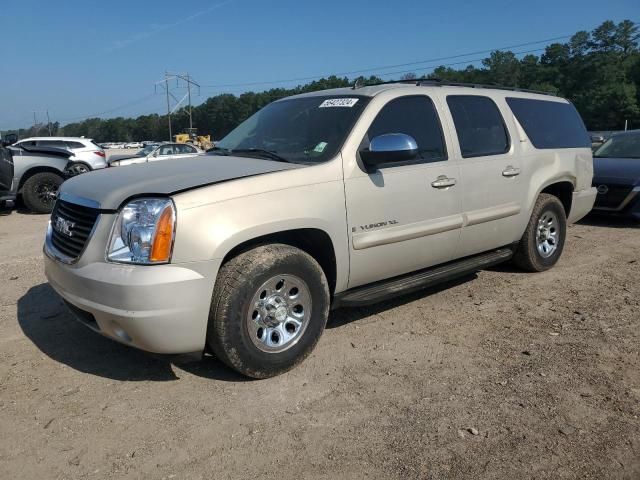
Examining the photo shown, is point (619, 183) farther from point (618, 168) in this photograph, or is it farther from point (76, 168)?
point (76, 168)

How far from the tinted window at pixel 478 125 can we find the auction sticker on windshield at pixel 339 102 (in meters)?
0.95

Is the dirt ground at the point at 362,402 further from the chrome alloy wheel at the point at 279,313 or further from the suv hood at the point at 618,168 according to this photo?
the suv hood at the point at 618,168

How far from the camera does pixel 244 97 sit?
4008 inches

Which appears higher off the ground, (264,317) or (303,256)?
(303,256)

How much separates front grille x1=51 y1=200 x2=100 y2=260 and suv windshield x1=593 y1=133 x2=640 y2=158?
29.5ft

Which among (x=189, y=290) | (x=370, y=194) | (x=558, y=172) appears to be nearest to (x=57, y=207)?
(x=189, y=290)

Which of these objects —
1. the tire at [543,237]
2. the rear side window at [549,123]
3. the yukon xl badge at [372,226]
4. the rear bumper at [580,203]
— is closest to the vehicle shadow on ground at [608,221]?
the rear bumper at [580,203]

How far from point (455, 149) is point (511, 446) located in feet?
8.12

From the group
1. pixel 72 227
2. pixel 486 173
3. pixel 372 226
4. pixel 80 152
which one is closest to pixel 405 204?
pixel 372 226

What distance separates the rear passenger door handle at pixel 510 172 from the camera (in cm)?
486

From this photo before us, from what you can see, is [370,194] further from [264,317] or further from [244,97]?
[244,97]

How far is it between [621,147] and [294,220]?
8456 mm

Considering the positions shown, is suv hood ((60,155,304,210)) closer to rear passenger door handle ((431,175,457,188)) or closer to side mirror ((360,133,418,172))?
side mirror ((360,133,418,172))

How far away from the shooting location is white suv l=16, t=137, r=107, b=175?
40.3 feet
